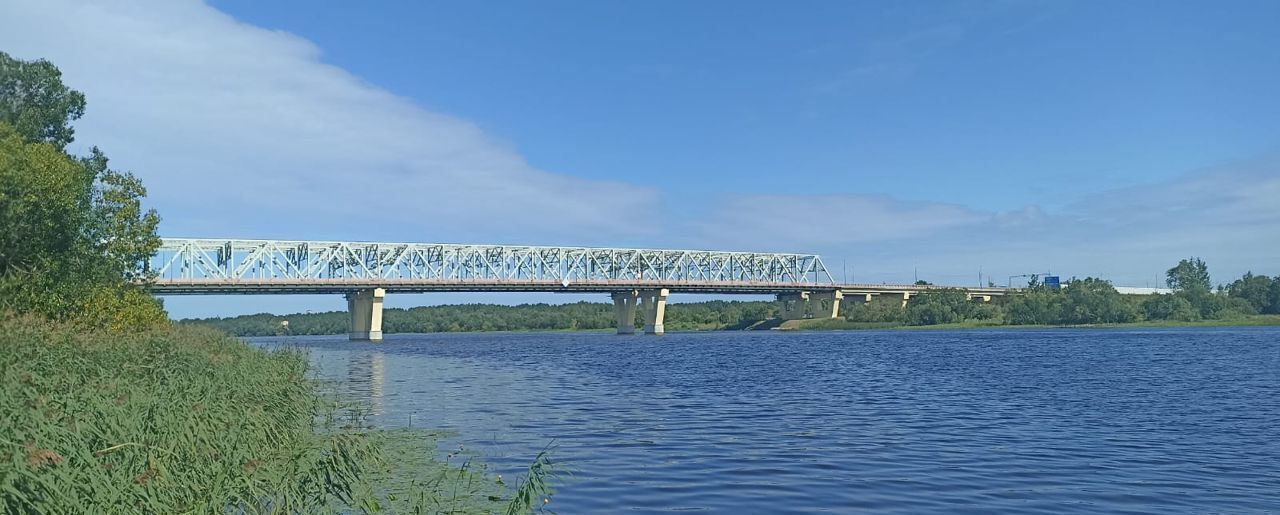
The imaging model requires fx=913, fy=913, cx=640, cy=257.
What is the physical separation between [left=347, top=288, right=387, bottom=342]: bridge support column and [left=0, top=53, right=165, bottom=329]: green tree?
311 ft

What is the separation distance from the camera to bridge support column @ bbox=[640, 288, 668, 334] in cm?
17150

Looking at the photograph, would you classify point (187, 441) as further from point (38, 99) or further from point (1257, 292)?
point (1257, 292)

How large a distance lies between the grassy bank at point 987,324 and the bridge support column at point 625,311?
3590 centimetres

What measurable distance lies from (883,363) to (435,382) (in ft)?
95.2

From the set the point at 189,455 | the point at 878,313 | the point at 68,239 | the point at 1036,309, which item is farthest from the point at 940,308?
the point at 189,455

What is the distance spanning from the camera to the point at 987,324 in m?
173

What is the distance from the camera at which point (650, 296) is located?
568 feet

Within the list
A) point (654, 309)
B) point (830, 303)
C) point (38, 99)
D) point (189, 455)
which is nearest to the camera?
point (189, 455)

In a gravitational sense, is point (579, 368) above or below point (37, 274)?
below

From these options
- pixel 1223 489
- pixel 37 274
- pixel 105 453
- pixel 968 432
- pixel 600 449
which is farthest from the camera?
pixel 37 274

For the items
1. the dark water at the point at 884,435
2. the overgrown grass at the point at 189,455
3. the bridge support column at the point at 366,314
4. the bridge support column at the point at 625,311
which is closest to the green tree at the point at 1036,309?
the bridge support column at the point at 625,311

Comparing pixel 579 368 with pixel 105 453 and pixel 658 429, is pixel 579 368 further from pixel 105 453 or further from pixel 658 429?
pixel 105 453

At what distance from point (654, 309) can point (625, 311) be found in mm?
8787

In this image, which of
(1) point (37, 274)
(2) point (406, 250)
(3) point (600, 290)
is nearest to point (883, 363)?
(1) point (37, 274)
